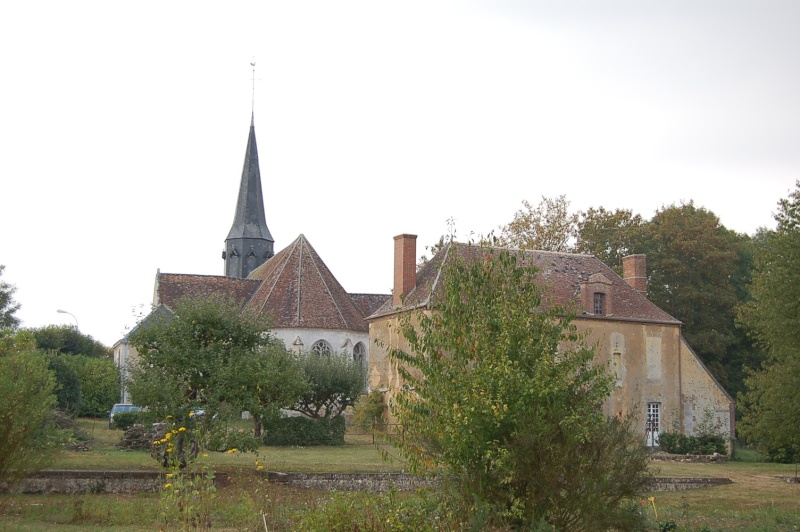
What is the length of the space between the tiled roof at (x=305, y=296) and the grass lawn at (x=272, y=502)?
20.2 m

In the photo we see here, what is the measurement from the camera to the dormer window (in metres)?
37.3

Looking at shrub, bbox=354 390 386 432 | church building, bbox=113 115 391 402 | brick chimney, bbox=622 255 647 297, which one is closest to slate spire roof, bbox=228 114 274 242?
church building, bbox=113 115 391 402

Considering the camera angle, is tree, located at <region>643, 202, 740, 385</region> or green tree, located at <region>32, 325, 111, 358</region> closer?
tree, located at <region>643, 202, 740, 385</region>

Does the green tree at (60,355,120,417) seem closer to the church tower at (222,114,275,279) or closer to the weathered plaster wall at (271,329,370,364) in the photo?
the weathered plaster wall at (271,329,370,364)

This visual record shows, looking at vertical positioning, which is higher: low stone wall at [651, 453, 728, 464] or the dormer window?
the dormer window

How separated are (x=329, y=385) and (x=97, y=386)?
17525 millimetres

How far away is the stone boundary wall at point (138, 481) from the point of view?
55.3 feet

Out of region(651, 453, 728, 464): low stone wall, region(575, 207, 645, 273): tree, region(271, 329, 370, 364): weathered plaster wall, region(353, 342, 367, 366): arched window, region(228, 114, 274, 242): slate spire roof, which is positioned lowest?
region(651, 453, 728, 464): low stone wall

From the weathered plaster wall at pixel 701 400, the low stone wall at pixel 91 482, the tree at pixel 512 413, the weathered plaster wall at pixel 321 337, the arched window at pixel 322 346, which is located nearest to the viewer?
the tree at pixel 512 413

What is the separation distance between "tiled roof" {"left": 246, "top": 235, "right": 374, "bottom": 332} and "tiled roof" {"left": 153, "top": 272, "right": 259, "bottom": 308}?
1.20 metres

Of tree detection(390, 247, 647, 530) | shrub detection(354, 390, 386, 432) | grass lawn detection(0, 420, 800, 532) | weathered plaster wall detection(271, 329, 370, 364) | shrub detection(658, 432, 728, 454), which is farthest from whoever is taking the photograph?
weathered plaster wall detection(271, 329, 370, 364)

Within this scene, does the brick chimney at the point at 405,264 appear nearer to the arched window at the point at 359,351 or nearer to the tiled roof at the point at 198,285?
the arched window at the point at 359,351

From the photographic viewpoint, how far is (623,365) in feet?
122

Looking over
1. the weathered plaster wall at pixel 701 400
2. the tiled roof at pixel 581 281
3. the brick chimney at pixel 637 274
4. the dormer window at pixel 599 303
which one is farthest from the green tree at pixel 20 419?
the brick chimney at pixel 637 274
